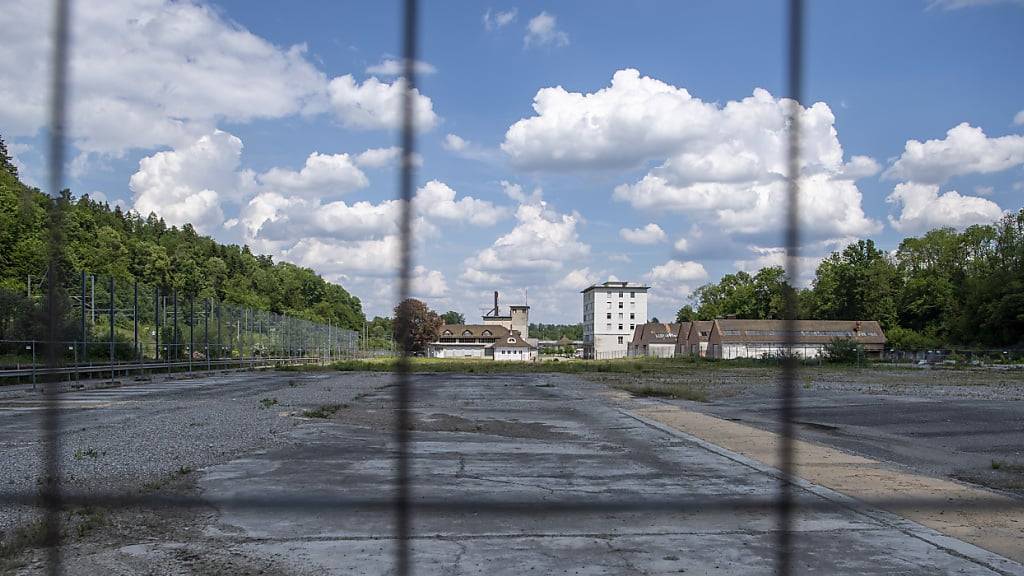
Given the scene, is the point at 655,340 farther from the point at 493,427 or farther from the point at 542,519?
the point at 542,519

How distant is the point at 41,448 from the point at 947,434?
17059 mm

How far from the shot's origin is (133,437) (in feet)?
43.8

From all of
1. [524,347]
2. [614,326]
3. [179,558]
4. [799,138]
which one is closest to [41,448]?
[179,558]

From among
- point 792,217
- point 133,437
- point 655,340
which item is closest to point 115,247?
point 792,217

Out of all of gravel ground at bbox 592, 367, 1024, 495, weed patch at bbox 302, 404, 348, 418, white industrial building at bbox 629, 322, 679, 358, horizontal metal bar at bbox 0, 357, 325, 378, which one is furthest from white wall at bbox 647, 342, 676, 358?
weed patch at bbox 302, 404, 348, 418

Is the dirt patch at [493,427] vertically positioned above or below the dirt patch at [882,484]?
below

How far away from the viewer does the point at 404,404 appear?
5.36ft

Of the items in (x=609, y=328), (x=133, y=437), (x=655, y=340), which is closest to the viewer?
(x=133, y=437)

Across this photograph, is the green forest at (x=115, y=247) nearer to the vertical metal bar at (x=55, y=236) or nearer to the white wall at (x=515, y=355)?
the vertical metal bar at (x=55, y=236)

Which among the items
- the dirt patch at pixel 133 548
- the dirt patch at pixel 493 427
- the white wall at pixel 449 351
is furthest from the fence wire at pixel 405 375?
the dirt patch at pixel 493 427

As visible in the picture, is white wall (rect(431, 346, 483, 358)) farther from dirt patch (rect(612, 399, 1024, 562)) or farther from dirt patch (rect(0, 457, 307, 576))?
dirt patch (rect(612, 399, 1024, 562))

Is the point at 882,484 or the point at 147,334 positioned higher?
the point at 147,334

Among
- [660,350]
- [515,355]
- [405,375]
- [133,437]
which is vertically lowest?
[515,355]

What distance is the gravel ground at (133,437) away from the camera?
8.75 meters
